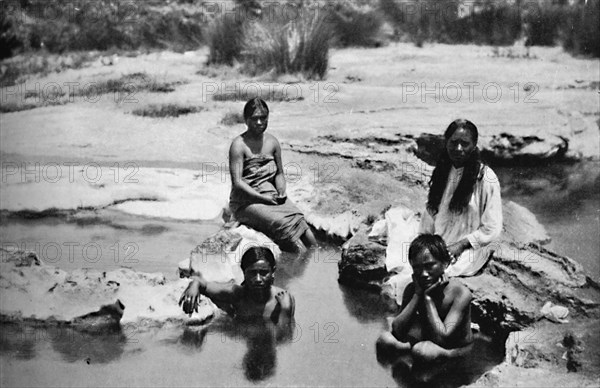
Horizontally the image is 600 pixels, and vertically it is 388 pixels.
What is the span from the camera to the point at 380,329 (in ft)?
16.2

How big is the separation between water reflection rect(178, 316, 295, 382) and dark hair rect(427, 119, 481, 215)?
128 centimetres

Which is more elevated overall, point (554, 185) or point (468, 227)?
point (468, 227)

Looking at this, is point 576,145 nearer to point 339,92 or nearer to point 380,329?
point 339,92

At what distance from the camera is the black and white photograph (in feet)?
14.4

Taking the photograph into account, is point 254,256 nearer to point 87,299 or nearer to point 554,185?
point 87,299

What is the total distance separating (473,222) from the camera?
5.05 metres

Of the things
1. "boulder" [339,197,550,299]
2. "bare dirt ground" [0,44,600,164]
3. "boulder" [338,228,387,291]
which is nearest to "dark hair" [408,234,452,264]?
"boulder" [339,197,550,299]

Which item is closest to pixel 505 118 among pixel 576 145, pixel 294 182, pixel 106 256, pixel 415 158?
pixel 576 145

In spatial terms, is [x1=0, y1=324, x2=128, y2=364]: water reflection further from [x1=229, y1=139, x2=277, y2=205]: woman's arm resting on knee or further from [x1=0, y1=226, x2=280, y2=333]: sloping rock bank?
[x1=229, y1=139, x2=277, y2=205]: woman's arm resting on knee

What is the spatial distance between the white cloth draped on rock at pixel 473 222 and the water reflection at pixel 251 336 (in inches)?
45.1

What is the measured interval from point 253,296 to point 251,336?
252 mm

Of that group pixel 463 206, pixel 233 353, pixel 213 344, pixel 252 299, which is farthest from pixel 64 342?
pixel 463 206

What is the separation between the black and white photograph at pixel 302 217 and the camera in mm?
4379

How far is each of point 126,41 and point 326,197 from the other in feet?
34.3
